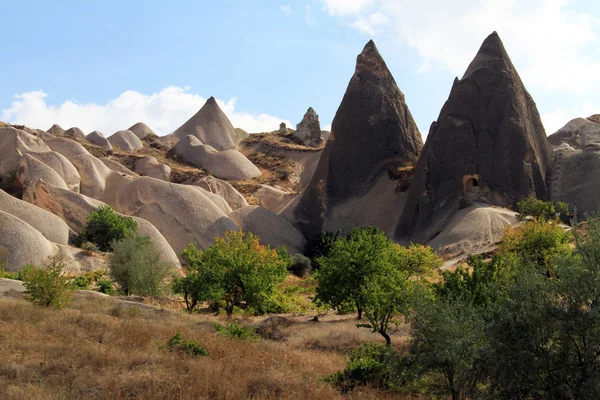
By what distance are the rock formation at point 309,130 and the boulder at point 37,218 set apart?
44554mm

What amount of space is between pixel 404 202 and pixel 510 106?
891 cm

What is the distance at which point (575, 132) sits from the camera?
56781 mm

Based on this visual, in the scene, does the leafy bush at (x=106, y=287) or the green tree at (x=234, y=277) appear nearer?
the green tree at (x=234, y=277)

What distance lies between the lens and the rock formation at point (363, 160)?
40.2 metres

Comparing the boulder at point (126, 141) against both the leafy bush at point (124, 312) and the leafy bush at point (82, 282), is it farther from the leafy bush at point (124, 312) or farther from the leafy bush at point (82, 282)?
the leafy bush at point (124, 312)

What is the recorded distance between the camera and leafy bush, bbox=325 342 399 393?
9602 millimetres

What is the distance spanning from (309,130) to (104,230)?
44.9m

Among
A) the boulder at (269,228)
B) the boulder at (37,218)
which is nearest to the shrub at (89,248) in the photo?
the boulder at (37,218)

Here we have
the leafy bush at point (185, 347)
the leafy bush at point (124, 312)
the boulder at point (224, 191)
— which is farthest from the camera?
the boulder at point (224, 191)

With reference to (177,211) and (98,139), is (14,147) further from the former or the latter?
(98,139)

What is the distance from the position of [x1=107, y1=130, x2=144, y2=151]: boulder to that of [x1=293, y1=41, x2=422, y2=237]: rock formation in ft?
113

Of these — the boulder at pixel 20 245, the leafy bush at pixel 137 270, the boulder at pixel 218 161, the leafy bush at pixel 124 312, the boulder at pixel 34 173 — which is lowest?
the leafy bush at pixel 124 312

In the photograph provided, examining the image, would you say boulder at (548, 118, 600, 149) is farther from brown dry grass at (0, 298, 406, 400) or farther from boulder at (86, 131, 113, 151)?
brown dry grass at (0, 298, 406, 400)

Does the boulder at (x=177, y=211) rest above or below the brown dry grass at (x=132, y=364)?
above
